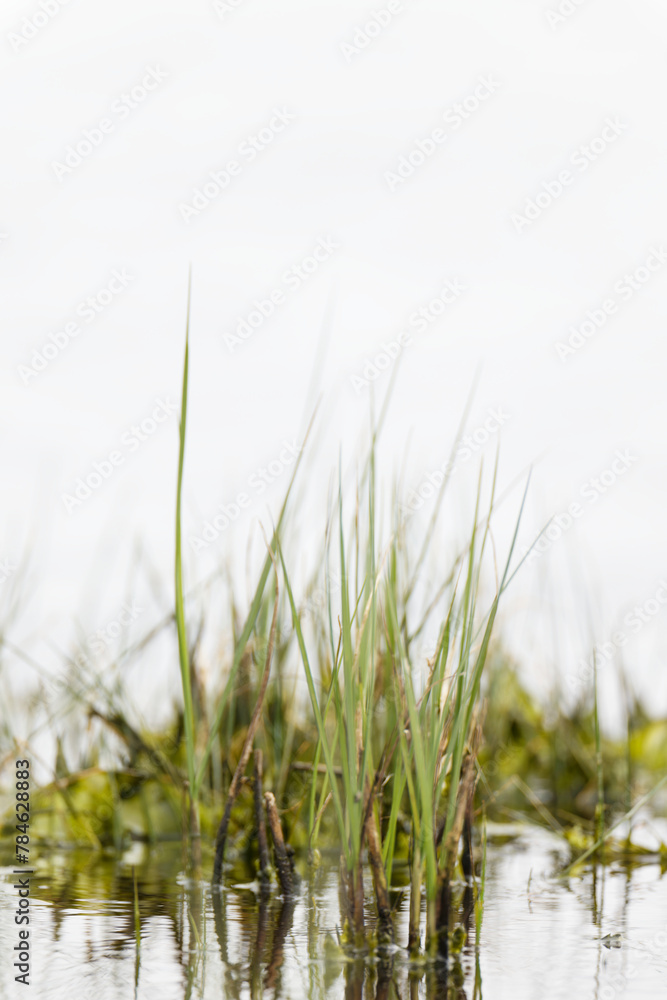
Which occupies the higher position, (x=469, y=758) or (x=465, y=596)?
(x=465, y=596)

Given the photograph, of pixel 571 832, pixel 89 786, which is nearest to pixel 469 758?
pixel 571 832

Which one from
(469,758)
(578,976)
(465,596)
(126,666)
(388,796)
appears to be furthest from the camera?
(126,666)

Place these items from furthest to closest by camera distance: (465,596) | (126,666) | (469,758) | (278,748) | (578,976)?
1. (126,666)
2. (278,748)
3. (469,758)
4. (465,596)
5. (578,976)

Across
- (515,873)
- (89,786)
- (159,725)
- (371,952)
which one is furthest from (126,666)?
(371,952)

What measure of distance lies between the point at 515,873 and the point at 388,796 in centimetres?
39

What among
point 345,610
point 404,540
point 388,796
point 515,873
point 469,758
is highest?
point 404,540

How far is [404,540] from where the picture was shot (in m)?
2.19

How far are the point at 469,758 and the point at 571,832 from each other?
1128 mm

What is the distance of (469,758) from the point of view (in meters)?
1.80

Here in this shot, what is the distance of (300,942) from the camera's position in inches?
66.9

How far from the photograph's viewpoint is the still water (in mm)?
1473

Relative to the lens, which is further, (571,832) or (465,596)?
(571,832)

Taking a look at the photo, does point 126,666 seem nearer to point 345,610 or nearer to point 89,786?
point 89,786

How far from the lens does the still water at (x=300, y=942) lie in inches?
58.0
